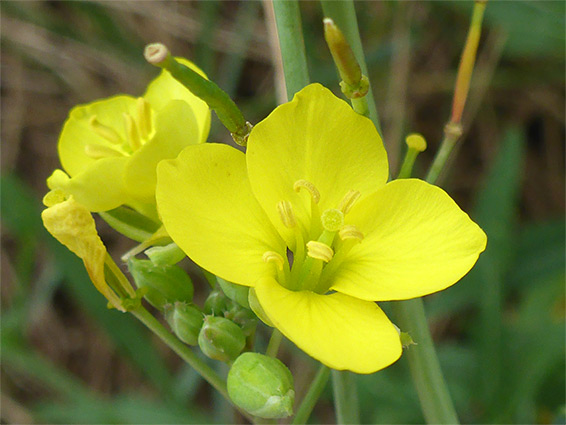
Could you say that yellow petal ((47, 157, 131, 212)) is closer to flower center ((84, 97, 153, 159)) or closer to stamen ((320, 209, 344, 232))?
flower center ((84, 97, 153, 159))

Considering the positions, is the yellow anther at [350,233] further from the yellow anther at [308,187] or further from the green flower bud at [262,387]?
the green flower bud at [262,387]

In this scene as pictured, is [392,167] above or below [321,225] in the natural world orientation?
below

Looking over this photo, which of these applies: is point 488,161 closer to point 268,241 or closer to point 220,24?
point 220,24

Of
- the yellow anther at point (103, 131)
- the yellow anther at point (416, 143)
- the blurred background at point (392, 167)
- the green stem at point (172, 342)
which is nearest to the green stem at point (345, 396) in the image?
the green stem at point (172, 342)

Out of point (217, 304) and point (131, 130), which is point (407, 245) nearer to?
point (217, 304)

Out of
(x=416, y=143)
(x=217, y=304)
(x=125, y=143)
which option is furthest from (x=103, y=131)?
(x=416, y=143)

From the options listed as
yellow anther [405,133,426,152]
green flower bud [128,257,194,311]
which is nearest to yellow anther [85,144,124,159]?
green flower bud [128,257,194,311]
